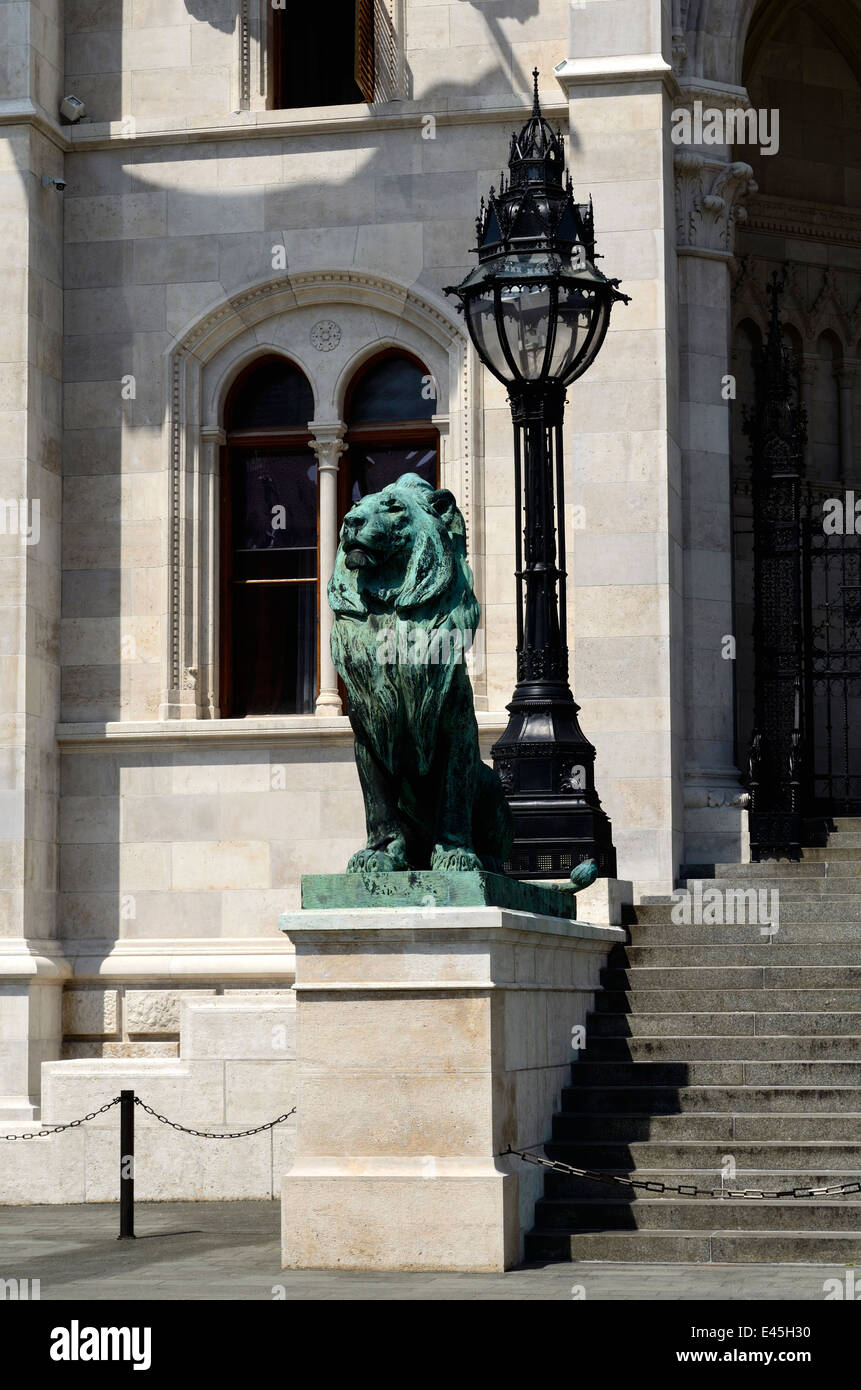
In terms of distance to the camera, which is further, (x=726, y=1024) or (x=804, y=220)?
(x=804, y=220)

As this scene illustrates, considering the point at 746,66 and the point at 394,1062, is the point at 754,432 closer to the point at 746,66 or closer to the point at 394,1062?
the point at 746,66

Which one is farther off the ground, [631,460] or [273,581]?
[631,460]

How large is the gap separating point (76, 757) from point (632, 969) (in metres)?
6.45

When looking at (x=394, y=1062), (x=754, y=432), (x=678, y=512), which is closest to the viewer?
(x=394, y=1062)

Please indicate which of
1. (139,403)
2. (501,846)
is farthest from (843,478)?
(501,846)

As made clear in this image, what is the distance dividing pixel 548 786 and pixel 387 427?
595 cm

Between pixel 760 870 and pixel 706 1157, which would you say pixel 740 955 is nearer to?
pixel 760 870

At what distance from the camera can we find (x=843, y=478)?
24.2 m

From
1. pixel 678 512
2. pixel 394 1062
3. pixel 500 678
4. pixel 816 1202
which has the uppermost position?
pixel 678 512

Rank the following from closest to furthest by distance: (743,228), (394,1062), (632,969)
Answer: (394,1062) < (632,969) < (743,228)

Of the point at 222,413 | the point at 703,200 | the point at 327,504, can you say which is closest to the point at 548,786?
the point at 327,504

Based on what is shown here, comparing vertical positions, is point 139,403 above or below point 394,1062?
above

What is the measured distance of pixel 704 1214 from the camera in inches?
475

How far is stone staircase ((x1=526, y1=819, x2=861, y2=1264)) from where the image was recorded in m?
11.9
